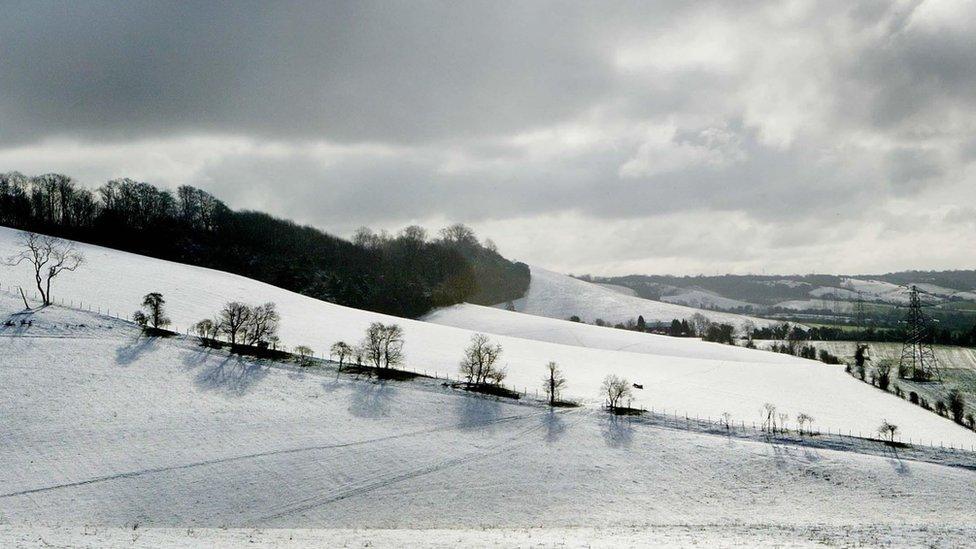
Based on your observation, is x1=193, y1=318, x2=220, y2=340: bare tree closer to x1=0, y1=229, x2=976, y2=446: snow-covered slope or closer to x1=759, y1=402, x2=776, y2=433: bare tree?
x1=0, y1=229, x2=976, y2=446: snow-covered slope

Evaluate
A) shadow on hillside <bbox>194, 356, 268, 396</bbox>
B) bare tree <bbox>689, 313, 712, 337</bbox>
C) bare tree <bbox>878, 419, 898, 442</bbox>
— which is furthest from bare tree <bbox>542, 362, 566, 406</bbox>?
bare tree <bbox>689, 313, 712, 337</bbox>

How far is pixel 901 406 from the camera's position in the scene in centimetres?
7388

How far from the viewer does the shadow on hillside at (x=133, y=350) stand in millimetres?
55812

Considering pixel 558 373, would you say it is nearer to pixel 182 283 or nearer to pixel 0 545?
pixel 0 545

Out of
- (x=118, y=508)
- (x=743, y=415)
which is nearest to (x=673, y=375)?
(x=743, y=415)

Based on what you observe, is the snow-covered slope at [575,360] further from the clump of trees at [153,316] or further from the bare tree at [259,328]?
the bare tree at [259,328]

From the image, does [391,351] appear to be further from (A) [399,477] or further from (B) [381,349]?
(A) [399,477]

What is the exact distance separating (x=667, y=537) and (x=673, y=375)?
47661 mm

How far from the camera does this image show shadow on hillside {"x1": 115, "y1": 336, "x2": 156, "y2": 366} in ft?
183

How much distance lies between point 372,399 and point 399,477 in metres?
14.1

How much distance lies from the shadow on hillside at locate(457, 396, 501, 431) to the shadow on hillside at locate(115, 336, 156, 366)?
32808mm

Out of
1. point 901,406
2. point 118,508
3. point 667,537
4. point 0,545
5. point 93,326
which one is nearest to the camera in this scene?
point 0,545

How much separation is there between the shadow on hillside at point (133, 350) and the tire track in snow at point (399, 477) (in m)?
29.1

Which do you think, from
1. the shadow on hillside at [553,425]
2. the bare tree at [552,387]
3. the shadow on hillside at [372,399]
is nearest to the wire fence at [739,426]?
the bare tree at [552,387]
